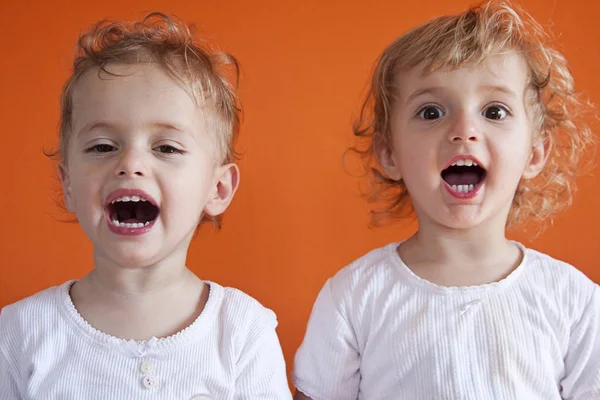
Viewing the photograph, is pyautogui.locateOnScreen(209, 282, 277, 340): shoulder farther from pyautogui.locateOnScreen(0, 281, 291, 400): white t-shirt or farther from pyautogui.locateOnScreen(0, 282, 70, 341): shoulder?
pyautogui.locateOnScreen(0, 282, 70, 341): shoulder

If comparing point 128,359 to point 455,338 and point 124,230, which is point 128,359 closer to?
point 124,230

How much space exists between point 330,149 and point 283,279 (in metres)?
0.33

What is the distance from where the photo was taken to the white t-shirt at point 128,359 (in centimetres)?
91

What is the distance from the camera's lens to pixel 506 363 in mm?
944

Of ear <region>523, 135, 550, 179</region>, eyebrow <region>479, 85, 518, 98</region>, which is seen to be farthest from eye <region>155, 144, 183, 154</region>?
ear <region>523, 135, 550, 179</region>

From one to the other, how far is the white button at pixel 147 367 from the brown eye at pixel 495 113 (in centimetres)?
59

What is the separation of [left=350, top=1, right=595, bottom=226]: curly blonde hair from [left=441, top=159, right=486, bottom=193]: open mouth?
0.44ft

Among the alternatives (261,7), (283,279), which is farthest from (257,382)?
(261,7)

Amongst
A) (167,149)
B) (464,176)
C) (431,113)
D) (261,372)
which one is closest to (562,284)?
(464,176)

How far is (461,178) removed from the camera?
39.5 inches

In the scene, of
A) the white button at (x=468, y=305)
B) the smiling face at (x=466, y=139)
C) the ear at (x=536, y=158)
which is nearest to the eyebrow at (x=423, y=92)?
the smiling face at (x=466, y=139)

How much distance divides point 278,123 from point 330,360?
2.25 feet

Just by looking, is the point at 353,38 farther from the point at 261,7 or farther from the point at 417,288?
the point at 417,288

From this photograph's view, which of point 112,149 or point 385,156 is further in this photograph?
point 385,156
